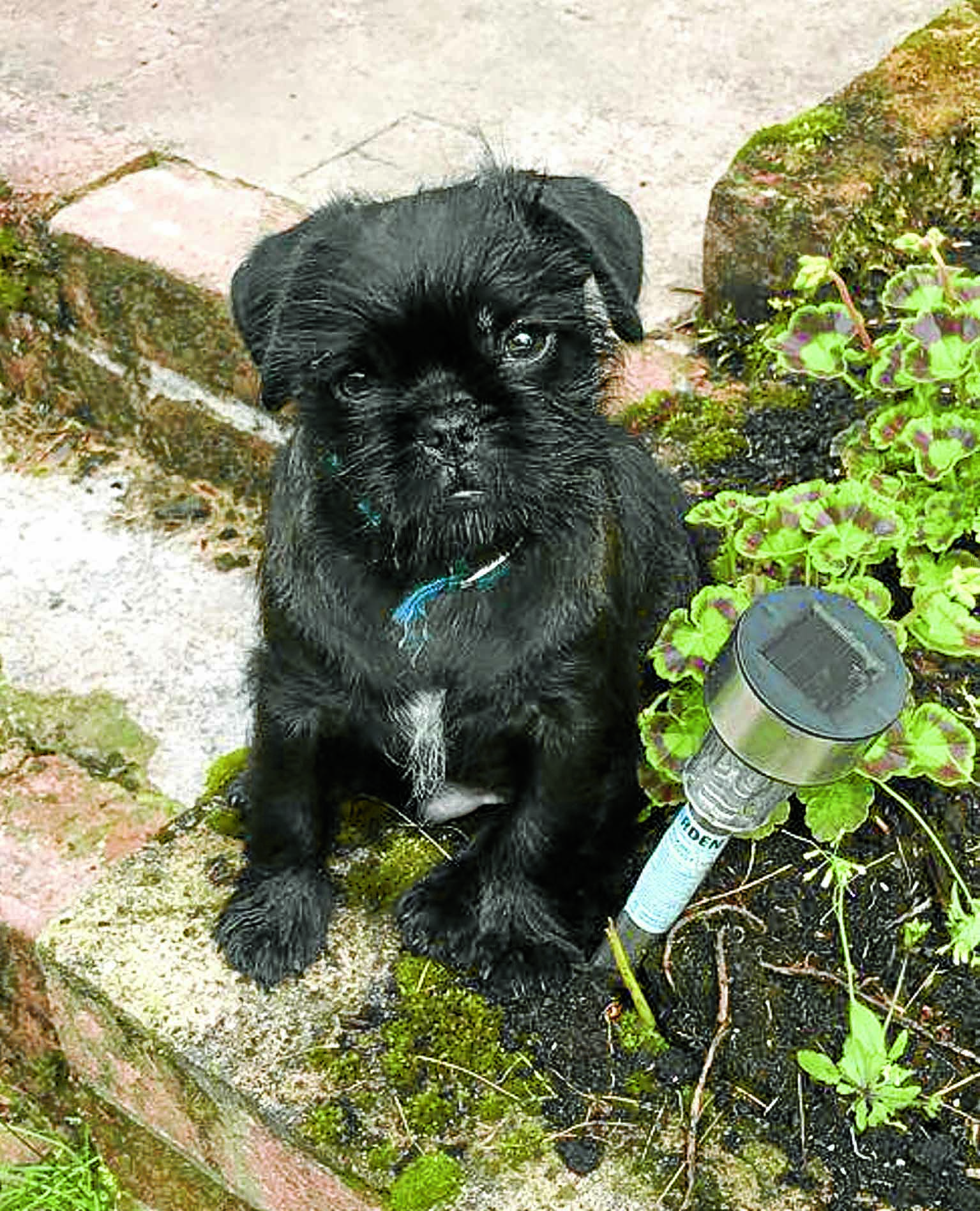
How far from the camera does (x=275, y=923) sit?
9.66ft

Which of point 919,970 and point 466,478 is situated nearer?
point 466,478

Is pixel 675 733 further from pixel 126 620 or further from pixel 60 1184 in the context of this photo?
pixel 126 620

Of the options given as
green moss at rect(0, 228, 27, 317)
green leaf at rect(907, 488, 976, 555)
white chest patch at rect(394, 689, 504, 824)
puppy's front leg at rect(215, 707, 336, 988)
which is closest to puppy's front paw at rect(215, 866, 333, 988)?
puppy's front leg at rect(215, 707, 336, 988)

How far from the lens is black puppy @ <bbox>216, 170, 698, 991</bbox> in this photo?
2506 millimetres

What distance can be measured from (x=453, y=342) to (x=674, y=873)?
892mm

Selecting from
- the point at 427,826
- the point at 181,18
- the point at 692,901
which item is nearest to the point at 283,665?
the point at 427,826

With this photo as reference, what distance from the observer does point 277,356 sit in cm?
268

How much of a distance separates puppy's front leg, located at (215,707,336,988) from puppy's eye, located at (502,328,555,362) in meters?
0.83

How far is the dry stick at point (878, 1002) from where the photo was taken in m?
2.70

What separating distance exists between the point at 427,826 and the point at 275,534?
2.21 feet

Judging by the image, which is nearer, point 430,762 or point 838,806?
point 838,806

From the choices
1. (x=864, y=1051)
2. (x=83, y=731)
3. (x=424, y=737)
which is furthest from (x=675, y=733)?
(x=83, y=731)

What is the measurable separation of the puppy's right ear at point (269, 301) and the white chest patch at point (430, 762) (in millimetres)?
569

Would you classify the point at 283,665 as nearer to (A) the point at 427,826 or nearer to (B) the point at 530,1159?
(A) the point at 427,826
